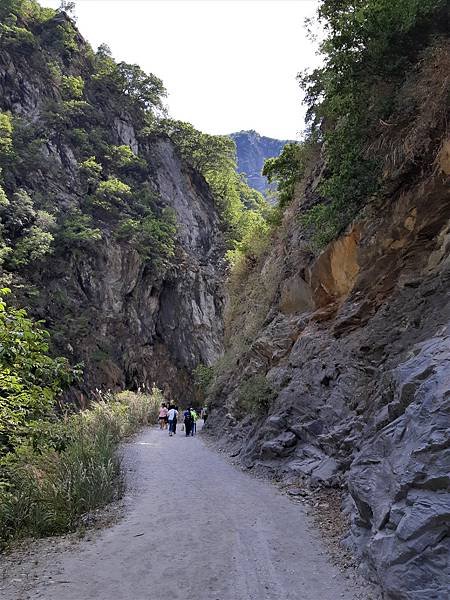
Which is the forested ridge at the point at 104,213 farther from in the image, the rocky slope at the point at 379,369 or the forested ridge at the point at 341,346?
the rocky slope at the point at 379,369

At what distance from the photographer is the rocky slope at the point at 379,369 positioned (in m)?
3.69

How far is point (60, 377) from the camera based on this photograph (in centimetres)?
556

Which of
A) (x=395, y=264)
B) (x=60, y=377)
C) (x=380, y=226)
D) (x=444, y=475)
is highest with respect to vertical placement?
(x=380, y=226)

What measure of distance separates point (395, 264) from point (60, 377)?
20.2 feet

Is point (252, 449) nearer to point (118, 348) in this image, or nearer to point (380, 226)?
point (380, 226)

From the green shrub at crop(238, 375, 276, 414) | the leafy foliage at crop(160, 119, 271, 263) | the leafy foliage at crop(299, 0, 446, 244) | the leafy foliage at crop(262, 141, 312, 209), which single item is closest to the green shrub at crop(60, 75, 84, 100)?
the leafy foliage at crop(160, 119, 271, 263)

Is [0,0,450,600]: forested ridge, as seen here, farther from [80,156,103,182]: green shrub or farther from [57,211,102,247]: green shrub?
[80,156,103,182]: green shrub

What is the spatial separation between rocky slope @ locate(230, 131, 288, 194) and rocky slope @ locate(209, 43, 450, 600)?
155 metres

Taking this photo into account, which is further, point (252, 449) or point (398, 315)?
point (252, 449)

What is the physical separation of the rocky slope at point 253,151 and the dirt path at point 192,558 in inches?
6318

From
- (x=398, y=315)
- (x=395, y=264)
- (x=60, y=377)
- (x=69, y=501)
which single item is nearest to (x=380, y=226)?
(x=395, y=264)

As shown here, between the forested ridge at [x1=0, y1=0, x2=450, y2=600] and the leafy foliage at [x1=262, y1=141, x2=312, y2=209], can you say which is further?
the leafy foliage at [x1=262, y1=141, x2=312, y2=209]

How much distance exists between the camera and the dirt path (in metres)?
4.07

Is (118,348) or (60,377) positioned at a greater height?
(118,348)
